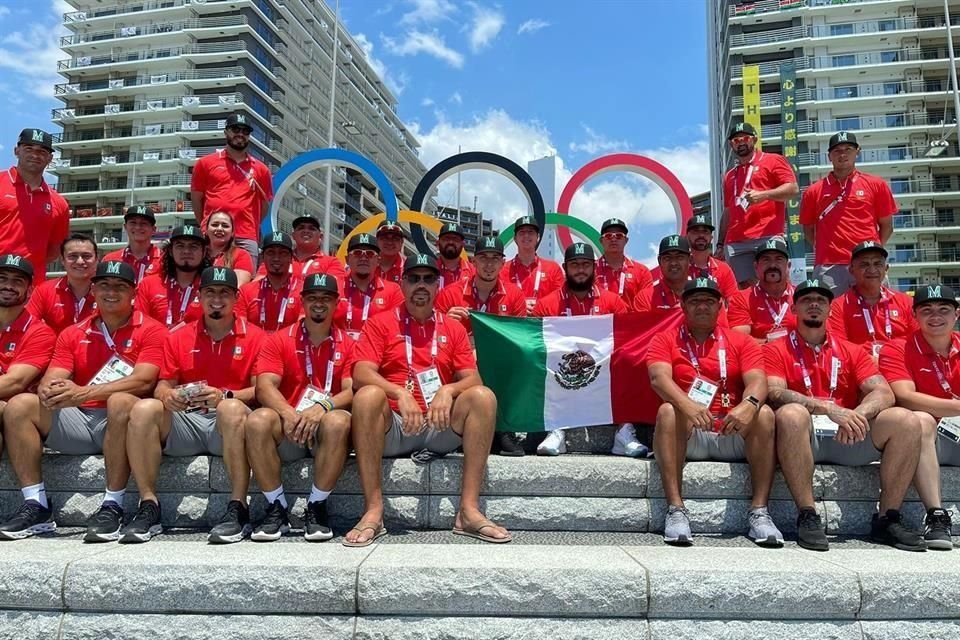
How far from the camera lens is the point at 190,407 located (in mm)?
4676

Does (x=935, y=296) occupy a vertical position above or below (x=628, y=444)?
above

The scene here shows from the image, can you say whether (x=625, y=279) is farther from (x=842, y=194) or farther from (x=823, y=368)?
(x=823, y=368)

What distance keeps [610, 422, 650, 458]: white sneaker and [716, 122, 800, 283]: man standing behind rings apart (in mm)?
3114

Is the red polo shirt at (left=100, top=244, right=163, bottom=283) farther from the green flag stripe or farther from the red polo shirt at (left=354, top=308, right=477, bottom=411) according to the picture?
the green flag stripe

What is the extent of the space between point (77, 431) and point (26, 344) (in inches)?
32.3

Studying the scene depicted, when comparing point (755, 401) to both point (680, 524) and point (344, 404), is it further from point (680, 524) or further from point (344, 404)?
point (344, 404)

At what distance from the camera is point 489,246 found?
6441 mm

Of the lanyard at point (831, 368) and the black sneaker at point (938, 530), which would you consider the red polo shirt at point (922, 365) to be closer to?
the lanyard at point (831, 368)

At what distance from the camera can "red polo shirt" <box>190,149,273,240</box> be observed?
25.1 feet

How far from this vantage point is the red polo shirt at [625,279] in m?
7.21

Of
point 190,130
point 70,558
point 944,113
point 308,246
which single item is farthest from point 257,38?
point 70,558

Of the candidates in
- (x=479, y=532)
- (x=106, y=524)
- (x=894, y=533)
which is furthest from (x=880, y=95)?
(x=106, y=524)

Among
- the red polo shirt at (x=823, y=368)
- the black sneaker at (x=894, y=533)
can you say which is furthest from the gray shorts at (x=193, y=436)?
the black sneaker at (x=894, y=533)

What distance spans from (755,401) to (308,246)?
4.85m
